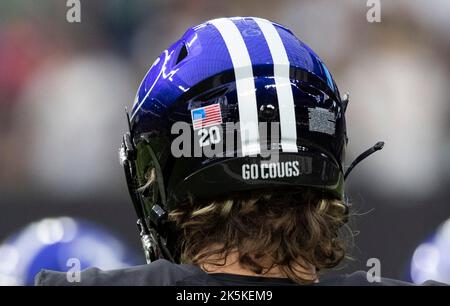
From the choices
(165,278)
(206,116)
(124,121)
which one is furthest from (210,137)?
(124,121)

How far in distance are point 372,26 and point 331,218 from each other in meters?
1.89

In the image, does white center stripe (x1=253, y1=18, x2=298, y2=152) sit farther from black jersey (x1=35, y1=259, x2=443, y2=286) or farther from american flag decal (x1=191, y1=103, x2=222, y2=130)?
black jersey (x1=35, y1=259, x2=443, y2=286)

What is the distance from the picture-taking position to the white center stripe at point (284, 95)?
147 cm

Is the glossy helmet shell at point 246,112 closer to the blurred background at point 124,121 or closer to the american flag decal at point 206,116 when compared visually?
the american flag decal at point 206,116

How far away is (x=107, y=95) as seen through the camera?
120 inches

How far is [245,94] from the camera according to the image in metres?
1.49

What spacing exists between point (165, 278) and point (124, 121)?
1.75 metres

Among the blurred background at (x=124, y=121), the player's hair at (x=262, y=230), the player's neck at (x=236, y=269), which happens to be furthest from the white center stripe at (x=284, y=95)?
the blurred background at (x=124, y=121)

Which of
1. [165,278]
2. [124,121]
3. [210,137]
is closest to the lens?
[165,278]

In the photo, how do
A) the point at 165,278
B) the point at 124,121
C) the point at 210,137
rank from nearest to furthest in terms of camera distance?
the point at 165,278 → the point at 210,137 → the point at 124,121

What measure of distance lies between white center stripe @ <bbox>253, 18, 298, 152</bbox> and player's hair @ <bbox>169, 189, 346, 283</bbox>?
0.35 ft

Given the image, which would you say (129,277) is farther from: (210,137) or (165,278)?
(210,137)

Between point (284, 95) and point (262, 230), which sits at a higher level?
point (284, 95)

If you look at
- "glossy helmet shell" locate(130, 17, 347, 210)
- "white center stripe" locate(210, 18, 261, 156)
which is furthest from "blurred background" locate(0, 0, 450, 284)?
"white center stripe" locate(210, 18, 261, 156)
